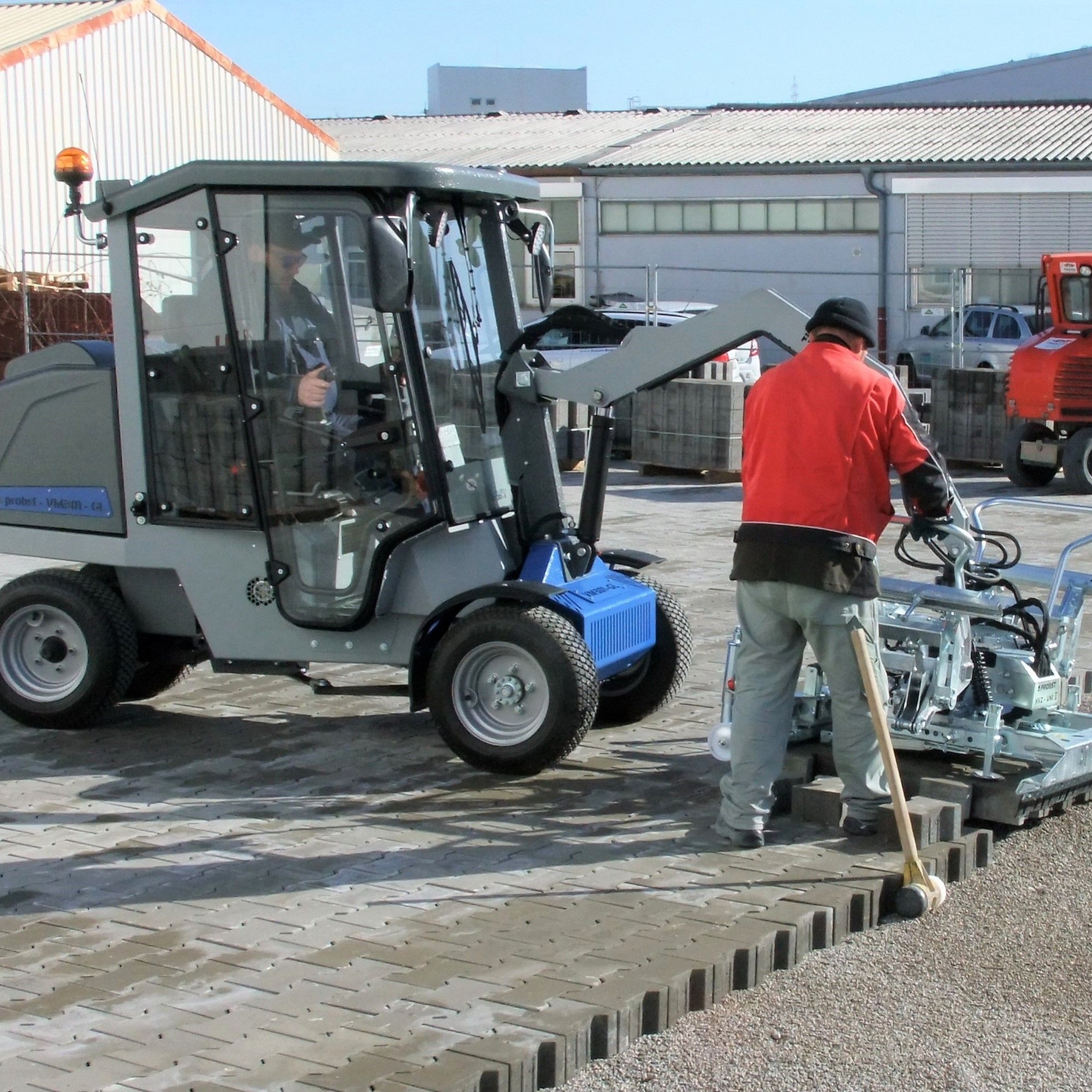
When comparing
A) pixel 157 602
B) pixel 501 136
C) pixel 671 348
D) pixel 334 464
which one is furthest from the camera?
pixel 501 136

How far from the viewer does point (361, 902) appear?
536 centimetres

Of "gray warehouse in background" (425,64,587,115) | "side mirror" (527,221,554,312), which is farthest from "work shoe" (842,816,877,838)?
"gray warehouse in background" (425,64,587,115)

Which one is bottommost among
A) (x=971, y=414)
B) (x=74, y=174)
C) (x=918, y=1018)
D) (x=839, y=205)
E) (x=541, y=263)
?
(x=918, y=1018)

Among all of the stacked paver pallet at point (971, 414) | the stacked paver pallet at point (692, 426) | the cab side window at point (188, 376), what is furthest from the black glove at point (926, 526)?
the stacked paver pallet at point (971, 414)

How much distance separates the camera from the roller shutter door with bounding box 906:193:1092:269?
1379 inches

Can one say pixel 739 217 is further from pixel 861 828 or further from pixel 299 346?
pixel 861 828

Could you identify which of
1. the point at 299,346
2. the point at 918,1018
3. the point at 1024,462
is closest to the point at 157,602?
the point at 299,346

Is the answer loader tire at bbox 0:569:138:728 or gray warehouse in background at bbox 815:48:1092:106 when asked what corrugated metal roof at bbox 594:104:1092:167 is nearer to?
gray warehouse in background at bbox 815:48:1092:106

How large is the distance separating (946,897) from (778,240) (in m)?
32.2

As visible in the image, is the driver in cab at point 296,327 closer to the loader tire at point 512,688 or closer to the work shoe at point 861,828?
the loader tire at point 512,688

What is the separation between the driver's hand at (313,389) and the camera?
23.4 feet

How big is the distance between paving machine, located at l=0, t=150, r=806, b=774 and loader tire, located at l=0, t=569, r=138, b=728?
0.01 m

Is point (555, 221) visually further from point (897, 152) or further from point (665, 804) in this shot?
point (665, 804)

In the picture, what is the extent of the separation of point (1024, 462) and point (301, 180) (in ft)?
39.8
